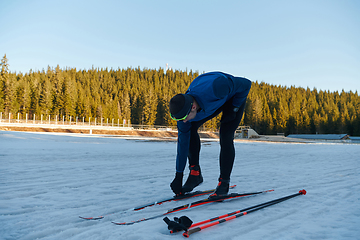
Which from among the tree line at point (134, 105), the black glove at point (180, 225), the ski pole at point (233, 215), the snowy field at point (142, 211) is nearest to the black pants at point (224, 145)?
the snowy field at point (142, 211)

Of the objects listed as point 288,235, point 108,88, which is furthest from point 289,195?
point 108,88

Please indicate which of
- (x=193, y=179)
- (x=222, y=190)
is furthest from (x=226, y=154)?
(x=193, y=179)

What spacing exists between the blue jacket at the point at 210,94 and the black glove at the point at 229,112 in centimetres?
6

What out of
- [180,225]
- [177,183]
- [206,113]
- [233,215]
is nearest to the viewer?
[180,225]

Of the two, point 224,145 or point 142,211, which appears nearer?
point 142,211

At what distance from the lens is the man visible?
2.19 meters

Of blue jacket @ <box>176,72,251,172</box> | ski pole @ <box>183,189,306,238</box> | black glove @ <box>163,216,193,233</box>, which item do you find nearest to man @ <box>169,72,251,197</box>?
blue jacket @ <box>176,72,251,172</box>

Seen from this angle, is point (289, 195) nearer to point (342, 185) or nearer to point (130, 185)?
point (342, 185)

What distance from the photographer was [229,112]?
2.78m

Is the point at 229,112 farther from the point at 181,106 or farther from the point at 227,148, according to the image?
the point at 181,106

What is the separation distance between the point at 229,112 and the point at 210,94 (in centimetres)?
67

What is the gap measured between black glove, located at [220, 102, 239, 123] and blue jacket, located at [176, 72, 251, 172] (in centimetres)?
6

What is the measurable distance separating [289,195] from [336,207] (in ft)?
1.65

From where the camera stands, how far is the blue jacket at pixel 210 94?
2.21m
